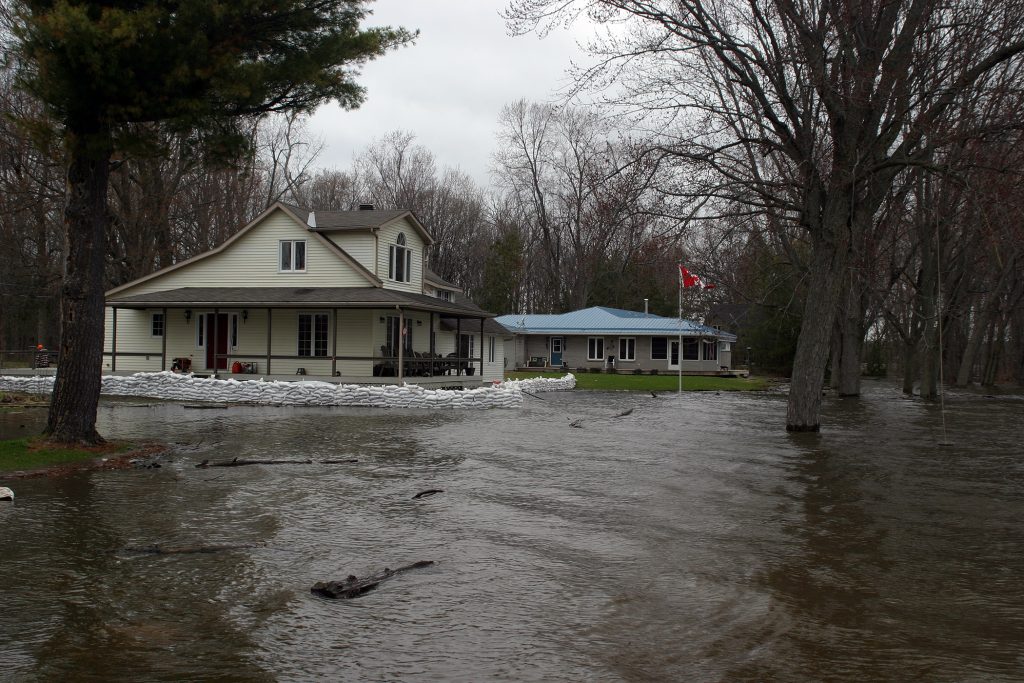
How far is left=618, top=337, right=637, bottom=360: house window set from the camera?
55.8m

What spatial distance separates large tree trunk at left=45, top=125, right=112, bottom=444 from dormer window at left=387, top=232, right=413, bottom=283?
17624 millimetres

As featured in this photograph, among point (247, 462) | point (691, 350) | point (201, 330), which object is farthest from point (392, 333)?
point (691, 350)

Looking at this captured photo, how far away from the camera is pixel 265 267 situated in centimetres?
3150

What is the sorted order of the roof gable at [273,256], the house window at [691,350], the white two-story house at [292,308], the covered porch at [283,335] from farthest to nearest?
the house window at [691,350]
the roof gable at [273,256]
the white two-story house at [292,308]
the covered porch at [283,335]

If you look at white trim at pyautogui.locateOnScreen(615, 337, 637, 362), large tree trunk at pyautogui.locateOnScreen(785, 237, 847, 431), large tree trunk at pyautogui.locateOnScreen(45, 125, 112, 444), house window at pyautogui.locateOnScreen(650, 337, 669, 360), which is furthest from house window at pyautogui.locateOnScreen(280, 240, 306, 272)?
house window at pyautogui.locateOnScreen(650, 337, 669, 360)

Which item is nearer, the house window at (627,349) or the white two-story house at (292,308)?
the white two-story house at (292,308)

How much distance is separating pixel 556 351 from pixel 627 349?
4.68m

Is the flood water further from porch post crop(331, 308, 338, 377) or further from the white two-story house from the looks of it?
the white two-story house

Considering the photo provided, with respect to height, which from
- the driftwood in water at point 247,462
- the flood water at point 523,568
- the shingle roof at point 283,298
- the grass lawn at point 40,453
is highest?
the shingle roof at point 283,298

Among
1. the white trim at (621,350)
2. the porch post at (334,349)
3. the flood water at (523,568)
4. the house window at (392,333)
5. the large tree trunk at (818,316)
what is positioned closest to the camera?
the flood water at (523,568)

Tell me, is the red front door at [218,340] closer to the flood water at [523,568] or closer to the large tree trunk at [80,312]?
the flood water at [523,568]

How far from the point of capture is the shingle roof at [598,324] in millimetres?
53844

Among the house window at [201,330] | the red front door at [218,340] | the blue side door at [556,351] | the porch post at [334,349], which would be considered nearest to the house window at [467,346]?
the porch post at [334,349]

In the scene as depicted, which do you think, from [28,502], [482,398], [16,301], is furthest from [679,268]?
[16,301]
